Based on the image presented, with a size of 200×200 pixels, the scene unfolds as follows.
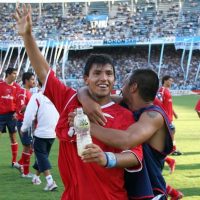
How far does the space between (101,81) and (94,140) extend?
415 millimetres

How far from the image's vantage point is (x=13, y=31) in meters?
58.4

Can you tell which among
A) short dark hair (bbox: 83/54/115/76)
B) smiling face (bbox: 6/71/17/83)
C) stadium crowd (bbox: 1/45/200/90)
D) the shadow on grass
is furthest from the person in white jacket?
stadium crowd (bbox: 1/45/200/90)

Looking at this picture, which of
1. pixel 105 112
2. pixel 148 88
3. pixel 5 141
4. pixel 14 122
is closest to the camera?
pixel 105 112

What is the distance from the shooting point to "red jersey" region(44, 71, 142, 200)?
12.1 feet

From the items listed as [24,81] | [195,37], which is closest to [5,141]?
[24,81]

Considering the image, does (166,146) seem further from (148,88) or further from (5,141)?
(5,141)

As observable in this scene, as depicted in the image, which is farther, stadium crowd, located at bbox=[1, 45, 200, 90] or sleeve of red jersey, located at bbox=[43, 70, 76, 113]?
stadium crowd, located at bbox=[1, 45, 200, 90]

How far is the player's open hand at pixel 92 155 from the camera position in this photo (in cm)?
320

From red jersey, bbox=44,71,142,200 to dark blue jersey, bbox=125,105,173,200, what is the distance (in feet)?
0.24

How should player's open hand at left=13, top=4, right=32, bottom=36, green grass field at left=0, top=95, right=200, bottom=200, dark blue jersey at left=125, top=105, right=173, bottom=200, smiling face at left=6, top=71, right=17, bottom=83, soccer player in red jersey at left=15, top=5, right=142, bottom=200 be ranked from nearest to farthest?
soccer player in red jersey at left=15, top=5, right=142, bottom=200 < dark blue jersey at left=125, top=105, right=173, bottom=200 < player's open hand at left=13, top=4, right=32, bottom=36 < green grass field at left=0, top=95, right=200, bottom=200 < smiling face at left=6, top=71, right=17, bottom=83

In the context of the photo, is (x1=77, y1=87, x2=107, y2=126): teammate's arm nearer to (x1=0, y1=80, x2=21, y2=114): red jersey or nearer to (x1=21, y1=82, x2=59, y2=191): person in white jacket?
(x1=21, y1=82, x2=59, y2=191): person in white jacket

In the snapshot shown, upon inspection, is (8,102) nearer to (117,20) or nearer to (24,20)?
(24,20)

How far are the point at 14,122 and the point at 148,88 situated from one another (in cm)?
879

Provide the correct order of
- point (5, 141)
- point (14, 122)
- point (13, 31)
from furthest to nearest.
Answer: point (13, 31) < point (5, 141) < point (14, 122)
